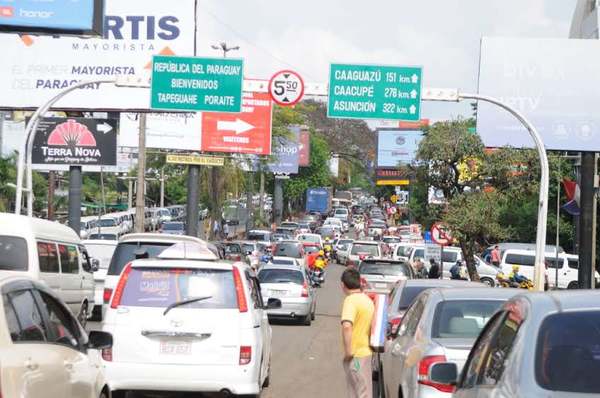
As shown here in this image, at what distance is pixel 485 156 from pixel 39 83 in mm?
14618

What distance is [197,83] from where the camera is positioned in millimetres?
25094

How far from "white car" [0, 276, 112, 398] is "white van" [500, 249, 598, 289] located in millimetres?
34340

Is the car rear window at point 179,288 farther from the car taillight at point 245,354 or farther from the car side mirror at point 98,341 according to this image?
the car side mirror at point 98,341

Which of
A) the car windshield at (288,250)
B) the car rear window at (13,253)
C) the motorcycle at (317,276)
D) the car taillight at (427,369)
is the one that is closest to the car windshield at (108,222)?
the car windshield at (288,250)

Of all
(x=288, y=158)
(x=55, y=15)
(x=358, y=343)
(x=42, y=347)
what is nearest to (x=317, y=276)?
(x=55, y=15)

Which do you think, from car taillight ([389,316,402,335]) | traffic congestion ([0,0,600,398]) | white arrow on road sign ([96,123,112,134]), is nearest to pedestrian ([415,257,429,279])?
traffic congestion ([0,0,600,398])

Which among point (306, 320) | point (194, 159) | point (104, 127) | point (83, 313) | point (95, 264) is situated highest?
point (104, 127)

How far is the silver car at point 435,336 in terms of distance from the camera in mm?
8680

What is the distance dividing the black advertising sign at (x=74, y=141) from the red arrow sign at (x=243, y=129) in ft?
35.2

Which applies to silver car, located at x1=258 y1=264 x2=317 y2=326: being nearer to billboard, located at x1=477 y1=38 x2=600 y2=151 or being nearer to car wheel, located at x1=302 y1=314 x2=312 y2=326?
car wheel, located at x1=302 y1=314 x2=312 y2=326

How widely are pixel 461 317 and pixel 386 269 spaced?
645 inches

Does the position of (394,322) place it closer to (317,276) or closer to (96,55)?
(96,55)

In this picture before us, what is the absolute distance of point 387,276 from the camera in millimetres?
25938

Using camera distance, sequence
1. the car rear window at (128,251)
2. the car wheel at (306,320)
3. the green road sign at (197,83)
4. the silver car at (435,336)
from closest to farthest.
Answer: the silver car at (435,336) < the car rear window at (128,251) < the car wheel at (306,320) < the green road sign at (197,83)
